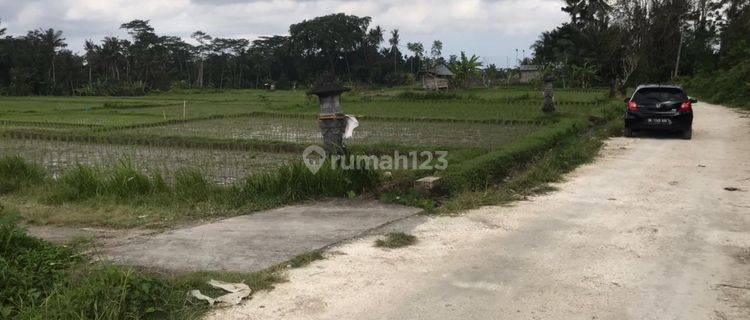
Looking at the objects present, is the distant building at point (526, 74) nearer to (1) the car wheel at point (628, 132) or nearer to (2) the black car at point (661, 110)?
(1) the car wheel at point (628, 132)

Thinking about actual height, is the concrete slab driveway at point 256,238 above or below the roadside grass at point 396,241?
below

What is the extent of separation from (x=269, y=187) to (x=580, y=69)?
1515 inches

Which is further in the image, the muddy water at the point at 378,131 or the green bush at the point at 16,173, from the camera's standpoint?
the muddy water at the point at 378,131

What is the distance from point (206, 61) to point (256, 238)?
218ft

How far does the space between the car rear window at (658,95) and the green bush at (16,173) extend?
1206cm

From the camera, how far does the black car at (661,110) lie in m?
13.0

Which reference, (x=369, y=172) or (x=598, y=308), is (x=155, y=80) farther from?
(x=598, y=308)

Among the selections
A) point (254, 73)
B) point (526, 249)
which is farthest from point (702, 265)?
point (254, 73)

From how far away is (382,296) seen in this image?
3920 millimetres

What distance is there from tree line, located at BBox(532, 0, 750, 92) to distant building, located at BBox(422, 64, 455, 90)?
7.35m

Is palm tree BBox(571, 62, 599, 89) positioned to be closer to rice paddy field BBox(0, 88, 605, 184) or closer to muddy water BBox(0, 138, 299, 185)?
rice paddy field BBox(0, 88, 605, 184)

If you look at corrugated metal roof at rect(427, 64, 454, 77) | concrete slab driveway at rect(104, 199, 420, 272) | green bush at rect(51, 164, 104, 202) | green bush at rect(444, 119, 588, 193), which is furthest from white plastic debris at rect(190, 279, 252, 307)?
corrugated metal roof at rect(427, 64, 454, 77)
